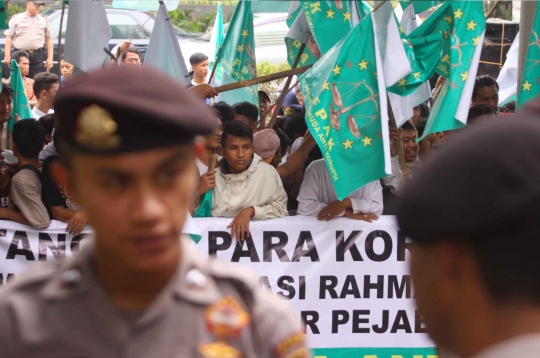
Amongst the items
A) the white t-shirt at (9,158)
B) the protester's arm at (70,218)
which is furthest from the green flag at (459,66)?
the white t-shirt at (9,158)

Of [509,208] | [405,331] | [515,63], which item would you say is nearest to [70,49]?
[405,331]

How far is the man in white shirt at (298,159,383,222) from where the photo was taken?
5277mm

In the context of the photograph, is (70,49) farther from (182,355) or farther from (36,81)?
(182,355)

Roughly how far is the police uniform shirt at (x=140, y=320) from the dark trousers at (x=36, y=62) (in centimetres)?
1137

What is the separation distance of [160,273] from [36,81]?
7262 mm

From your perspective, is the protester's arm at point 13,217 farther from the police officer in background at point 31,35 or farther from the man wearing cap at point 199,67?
the police officer in background at point 31,35

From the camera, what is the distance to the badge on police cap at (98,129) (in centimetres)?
147

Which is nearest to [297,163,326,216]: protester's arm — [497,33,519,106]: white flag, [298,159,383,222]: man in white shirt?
[298,159,383,222]: man in white shirt

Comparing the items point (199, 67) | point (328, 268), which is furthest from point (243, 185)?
point (199, 67)

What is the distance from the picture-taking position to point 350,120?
5.08 meters

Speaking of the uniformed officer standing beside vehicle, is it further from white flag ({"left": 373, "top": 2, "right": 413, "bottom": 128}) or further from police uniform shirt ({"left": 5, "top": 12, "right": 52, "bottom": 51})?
police uniform shirt ({"left": 5, "top": 12, "right": 52, "bottom": 51})

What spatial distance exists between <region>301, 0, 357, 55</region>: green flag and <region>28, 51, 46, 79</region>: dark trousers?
797 centimetres

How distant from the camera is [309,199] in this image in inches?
211

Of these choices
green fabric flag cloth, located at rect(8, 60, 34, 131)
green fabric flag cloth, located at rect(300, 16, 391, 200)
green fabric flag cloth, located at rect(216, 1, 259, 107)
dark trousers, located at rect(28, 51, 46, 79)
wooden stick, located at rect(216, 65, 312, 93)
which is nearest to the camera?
green fabric flag cloth, located at rect(300, 16, 391, 200)
